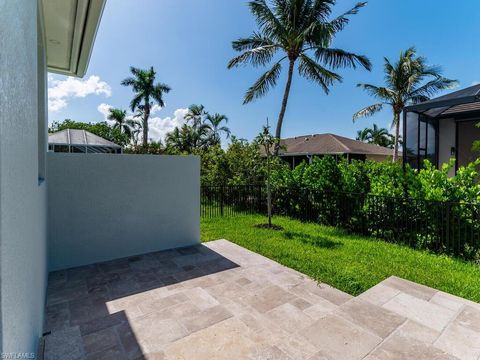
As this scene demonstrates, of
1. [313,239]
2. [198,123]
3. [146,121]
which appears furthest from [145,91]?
[313,239]

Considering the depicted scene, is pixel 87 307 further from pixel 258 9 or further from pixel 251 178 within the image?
pixel 258 9

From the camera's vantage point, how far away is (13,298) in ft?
3.59

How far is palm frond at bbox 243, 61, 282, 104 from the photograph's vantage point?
41.7 ft

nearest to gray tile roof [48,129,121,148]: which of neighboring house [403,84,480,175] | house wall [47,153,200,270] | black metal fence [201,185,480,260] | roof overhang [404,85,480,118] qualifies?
black metal fence [201,185,480,260]

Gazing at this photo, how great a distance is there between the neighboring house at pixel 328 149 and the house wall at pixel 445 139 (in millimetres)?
7354

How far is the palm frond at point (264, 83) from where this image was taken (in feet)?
41.7

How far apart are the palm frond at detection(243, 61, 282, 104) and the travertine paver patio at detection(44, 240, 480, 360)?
411 inches

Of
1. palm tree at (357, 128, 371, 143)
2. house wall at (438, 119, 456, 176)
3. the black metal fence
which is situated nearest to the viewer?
the black metal fence

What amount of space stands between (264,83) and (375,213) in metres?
8.80

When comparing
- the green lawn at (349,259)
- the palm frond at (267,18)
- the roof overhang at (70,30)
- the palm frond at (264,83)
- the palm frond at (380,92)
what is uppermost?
the palm frond at (267,18)

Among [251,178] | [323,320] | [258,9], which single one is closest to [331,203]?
[251,178]

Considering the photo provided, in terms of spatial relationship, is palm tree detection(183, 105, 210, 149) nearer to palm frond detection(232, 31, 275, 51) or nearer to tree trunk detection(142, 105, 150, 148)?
tree trunk detection(142, 105, 150, 148)

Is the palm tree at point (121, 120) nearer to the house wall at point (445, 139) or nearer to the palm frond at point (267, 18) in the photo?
the palm frond at point (267, 18)

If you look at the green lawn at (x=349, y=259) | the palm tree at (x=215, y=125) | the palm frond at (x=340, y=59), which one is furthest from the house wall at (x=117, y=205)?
the palm tree at (x=215, y=125)
